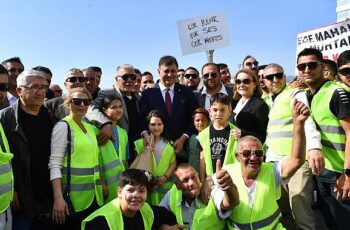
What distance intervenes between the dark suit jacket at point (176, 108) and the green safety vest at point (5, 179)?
2292 mm

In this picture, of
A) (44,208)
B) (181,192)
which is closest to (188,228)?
(181,192)

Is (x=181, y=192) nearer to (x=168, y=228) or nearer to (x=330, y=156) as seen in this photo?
(x=168, y=228)

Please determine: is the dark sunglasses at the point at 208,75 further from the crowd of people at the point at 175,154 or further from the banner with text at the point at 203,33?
the banner with text at the point at 203,33

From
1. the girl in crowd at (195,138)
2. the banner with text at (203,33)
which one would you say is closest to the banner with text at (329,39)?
the banner with text at (203,33)

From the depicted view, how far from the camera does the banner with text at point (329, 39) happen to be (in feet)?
25.3

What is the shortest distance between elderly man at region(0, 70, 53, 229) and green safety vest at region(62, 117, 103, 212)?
0.23 meters

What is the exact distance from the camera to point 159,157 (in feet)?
A: 16.5

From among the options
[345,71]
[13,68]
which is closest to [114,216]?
[345,71]

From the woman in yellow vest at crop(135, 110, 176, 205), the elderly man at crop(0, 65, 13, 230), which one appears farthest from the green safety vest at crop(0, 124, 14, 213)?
the woman in yellow vest at crop(135, 110, 176, 205)

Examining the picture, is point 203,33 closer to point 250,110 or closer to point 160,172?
point 250,110

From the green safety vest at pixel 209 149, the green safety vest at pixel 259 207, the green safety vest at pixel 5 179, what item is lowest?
the green safety vest at pixel 259 207

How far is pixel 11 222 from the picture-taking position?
11.5 ft

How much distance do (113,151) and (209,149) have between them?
1.19m

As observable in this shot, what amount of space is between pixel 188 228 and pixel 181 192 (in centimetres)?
40
